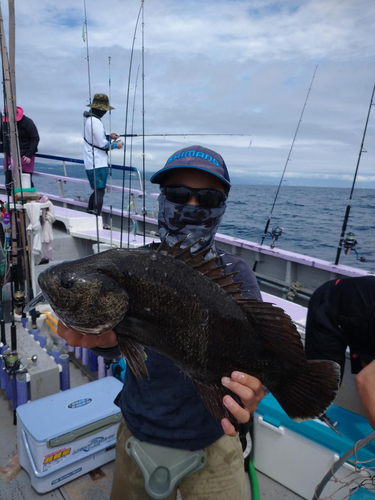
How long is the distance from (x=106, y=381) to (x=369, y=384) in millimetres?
2564

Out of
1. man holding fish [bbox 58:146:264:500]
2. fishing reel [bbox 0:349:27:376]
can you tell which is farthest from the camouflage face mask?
fishing reel [bbox 0:349:27:376]

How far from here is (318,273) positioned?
723 cm

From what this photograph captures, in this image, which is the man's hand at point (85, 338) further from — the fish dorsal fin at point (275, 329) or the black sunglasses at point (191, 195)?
the black sunglasses at point (191, 195)

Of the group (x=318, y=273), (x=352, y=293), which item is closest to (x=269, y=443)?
Result: (x=352, y=293)

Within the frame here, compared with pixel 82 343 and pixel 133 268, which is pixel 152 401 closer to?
pixel 82 343

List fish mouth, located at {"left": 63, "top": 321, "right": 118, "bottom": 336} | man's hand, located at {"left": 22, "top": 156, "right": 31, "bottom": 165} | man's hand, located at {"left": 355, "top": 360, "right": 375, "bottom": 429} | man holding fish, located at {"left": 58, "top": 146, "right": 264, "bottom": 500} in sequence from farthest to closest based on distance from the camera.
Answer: man's hand, located at {"left": 22, "top": 156, "right": 31, "bottom": 165} → man holding fish, located at {"left": 58, "top": 146, "right": 264, "bottom": 500} → man's hand, located at {"left": 355, "top": 360, "right": 375, "bottom": 429} → fish mouth, located at {"left": 63, "top": 321, "right": 118, "bottom": 336}

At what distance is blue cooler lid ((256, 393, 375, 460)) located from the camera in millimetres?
2768

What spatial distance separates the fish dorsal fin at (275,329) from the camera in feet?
5.17

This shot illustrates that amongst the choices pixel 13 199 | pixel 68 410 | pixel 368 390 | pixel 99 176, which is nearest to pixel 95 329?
pixel 368 390

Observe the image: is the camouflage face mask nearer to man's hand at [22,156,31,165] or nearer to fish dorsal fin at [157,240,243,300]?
fish dorsal fin at [157,240,243,300]

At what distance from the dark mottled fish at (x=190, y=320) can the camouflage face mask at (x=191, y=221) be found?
1.46 feet

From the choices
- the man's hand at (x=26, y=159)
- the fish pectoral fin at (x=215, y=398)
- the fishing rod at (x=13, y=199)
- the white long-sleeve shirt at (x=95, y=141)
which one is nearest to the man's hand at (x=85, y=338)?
the fish pectoral fin at (x=215, y=398)

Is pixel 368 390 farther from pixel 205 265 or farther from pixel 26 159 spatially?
pixel 26 159

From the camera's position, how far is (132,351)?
1.57 metres
